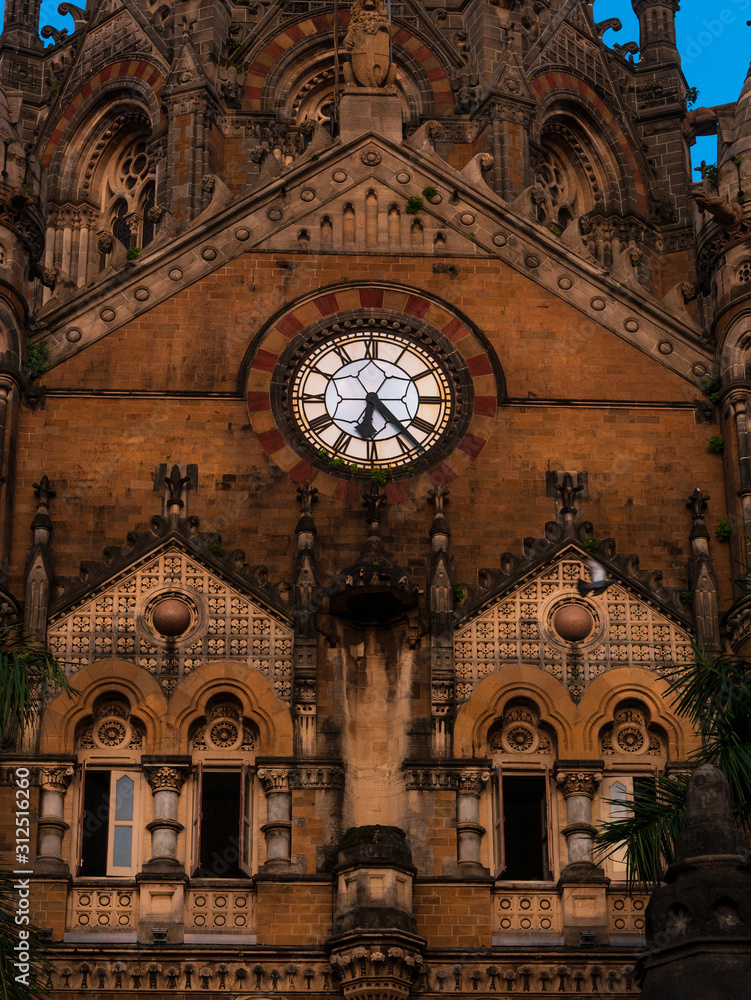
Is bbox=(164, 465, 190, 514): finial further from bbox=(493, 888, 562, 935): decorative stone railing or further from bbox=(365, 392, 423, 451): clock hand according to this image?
bbox=(493, 888, 562, 935): decorative stone railing

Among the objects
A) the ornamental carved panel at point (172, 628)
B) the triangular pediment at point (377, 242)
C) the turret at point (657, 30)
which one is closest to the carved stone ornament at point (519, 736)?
the ornamental carved panel at point (172, 628)

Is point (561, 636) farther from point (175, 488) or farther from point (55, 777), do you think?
point (55, 777)

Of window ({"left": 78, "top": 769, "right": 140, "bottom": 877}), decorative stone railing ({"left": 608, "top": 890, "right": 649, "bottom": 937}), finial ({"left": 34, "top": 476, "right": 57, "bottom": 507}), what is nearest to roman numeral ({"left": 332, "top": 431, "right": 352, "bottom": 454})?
finial ({"left": 34, "top": 476, "right": 57, "bottom": 507})

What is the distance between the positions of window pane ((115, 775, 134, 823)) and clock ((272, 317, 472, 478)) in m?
6.46

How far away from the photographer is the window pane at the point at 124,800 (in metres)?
41.2

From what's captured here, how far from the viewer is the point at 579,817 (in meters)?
41.1

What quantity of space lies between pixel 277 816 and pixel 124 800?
250cm

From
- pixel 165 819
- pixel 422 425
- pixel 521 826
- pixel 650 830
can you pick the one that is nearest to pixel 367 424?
pixel 422 425

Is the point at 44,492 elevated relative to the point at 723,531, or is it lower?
elevated

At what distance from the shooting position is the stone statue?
47.6 metres

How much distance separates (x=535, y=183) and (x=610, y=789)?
67.3ft

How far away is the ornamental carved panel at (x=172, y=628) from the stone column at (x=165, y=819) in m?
1.46

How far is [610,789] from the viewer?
4172 cm

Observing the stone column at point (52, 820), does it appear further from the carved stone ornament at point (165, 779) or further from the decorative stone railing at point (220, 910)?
the decorative stone railing at point (220, 910)
